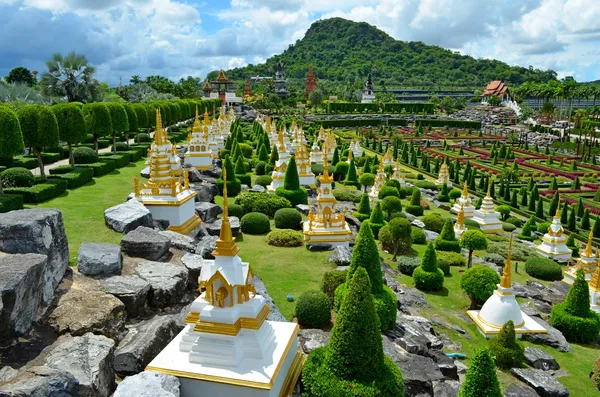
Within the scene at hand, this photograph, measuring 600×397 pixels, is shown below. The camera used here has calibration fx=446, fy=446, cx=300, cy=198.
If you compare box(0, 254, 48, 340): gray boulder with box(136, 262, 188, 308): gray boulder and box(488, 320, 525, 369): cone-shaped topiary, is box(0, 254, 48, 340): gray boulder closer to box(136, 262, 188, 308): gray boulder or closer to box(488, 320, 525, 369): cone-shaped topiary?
box(136, 262, 188, 308): gray boulder

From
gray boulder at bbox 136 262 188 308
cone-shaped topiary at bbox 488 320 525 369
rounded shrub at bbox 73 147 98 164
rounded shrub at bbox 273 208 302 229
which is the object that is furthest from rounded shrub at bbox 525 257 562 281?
rounded shrub at bbox 73 147 98 164

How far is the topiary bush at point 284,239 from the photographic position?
67.4 ft

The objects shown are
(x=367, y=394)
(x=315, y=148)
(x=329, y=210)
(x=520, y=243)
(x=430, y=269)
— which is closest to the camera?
(x=367, y=394)

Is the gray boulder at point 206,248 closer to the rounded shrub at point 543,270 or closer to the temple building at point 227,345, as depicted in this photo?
the temple building at point 227,345

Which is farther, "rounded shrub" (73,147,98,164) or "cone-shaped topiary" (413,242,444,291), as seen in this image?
"rounded shrub" (73,147,98,164)

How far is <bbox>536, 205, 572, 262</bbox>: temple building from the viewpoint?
27766 mm

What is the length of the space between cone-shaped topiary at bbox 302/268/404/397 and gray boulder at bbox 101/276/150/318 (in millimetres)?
5193

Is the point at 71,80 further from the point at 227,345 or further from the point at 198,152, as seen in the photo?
the point at 227,345

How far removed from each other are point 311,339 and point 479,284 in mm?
9511

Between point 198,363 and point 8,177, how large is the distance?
1687 centimetres

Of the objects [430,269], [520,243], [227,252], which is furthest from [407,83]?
[227,252]

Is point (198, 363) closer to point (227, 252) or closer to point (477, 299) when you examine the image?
point (227, 252)

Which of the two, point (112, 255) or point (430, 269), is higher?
point (112, 255)

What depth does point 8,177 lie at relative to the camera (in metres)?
20.3
